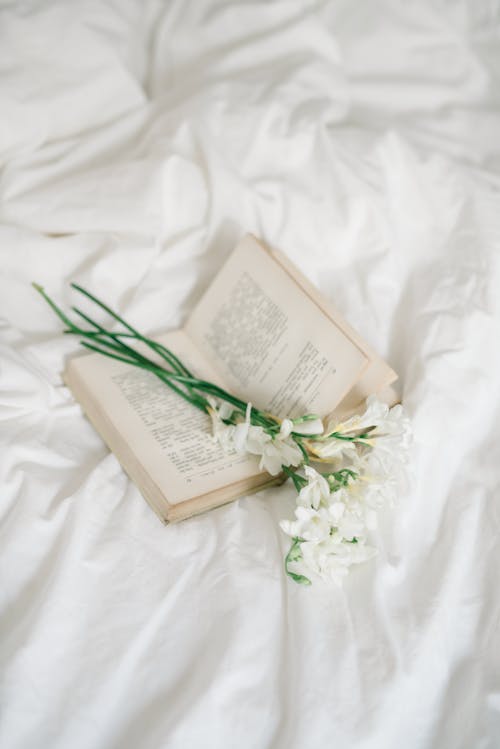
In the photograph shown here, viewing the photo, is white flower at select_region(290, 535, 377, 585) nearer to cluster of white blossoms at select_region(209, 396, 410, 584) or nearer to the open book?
cluster of white blossoms at select_region(209, 396, 410, 584)

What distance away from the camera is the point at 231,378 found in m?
0.83

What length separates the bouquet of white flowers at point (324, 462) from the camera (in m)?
0.61

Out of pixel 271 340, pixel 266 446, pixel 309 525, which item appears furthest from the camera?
pixel 271 340

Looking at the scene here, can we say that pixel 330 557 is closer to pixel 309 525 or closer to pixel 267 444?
pixel 309 525

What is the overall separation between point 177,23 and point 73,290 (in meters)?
0.49

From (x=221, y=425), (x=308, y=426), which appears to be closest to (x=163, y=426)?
(x=221, y=425)

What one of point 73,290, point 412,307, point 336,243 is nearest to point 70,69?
point 73,290

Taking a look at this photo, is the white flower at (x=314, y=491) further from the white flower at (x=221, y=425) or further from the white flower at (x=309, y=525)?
the white flower at (x=221, y=425)

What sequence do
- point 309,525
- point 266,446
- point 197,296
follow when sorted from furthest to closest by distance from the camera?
point 197,296 < point 266,446 < point 309,525

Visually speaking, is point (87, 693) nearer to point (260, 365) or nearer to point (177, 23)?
point (260, 365)

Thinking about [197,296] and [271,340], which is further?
[197,296]

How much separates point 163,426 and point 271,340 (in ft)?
0.50

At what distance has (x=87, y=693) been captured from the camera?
0.57 m

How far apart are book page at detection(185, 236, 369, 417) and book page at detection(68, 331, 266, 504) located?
0.04m
